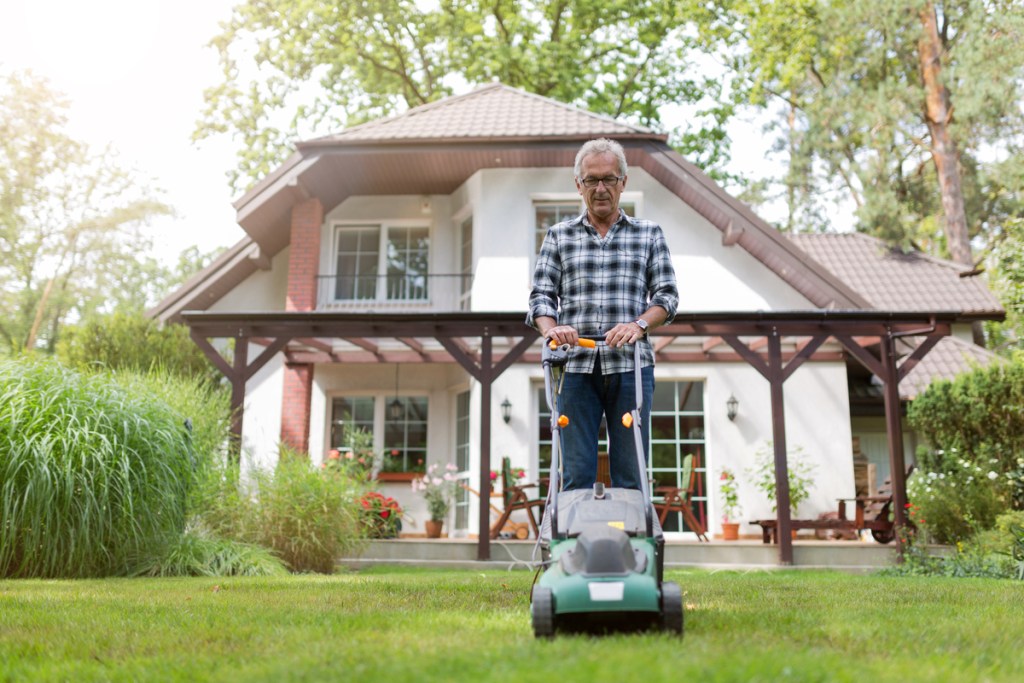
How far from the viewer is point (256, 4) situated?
63.2ft

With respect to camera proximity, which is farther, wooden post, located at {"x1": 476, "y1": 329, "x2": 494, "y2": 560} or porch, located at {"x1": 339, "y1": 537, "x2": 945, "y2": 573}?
porch, located at {"x1": 339, "y1": 537, "x2": 945, "y2": 573}

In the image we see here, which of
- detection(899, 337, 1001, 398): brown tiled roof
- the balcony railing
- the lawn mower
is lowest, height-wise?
the lawn mower

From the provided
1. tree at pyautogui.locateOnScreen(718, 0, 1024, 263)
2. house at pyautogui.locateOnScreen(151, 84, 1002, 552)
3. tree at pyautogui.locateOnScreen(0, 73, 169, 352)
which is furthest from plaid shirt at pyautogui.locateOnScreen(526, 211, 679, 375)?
tree at pyautogui.locateOnScreen(0, 73, 169, 352)

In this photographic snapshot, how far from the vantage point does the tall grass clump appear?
5.87 m

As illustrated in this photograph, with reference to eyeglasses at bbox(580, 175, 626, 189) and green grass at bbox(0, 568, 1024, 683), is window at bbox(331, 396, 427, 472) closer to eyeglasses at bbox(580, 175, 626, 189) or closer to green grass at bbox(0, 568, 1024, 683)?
green grass at bbox(0, 568, 1024, 683)

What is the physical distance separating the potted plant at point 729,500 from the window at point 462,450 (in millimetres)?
3374

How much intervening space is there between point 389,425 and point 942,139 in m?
13.5

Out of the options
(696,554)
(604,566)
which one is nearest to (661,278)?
(604,566)

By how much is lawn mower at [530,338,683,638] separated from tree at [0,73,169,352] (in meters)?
25.0

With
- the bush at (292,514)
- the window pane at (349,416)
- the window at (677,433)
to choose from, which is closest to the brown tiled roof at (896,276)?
the window at (677,433)

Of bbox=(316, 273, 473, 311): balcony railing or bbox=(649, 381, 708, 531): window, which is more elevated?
bbox=(316, 273, 473, 311): balcony railing

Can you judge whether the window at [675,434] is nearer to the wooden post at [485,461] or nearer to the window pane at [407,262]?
the window pane at [407,262]

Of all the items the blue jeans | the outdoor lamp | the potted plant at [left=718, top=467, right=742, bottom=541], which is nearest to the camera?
the blue jeans

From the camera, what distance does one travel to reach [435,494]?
11680mm
